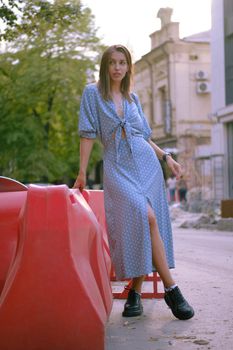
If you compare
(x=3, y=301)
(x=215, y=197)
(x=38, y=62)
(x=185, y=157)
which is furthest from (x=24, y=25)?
(x=185, y=157)

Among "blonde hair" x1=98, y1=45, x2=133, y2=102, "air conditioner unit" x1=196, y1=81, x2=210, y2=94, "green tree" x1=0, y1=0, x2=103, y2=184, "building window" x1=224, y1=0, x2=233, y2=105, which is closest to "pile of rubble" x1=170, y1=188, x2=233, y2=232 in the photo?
"building window" x1=224, y1=0, x2=233, y2=105

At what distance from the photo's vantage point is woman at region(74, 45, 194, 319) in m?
4.54

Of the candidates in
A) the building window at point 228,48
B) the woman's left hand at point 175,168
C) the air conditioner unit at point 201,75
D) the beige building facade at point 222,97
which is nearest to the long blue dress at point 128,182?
the woman's left hand at point 175,168

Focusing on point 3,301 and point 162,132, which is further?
point 162,132

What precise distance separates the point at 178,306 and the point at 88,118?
1.39 meters

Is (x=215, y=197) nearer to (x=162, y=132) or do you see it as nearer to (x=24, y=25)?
(x=24, y=25)

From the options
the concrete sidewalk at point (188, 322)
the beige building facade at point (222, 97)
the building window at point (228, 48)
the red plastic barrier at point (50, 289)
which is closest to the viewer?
the red plastic barrier at point (50, 289)

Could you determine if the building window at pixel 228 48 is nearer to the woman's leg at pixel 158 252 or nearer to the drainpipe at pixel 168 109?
the drainpipe at pixel 168 109

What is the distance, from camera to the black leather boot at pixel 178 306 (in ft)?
14.9

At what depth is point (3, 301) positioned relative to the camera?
344cm

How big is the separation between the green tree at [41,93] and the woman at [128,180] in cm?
2324

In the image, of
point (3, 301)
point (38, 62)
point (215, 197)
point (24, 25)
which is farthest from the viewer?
point (38, 62)

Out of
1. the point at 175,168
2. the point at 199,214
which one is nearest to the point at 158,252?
the point at 175,168

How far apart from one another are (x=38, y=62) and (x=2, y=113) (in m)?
2.58
